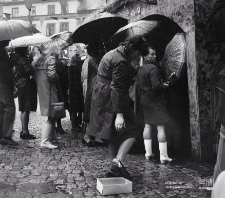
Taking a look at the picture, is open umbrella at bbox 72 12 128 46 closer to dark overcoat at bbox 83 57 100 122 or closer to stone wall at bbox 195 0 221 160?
dark overcoat at bbox 83 57 100 122

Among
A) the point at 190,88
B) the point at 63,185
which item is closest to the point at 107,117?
the point at 63,185

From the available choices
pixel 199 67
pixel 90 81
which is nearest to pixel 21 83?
pixel 90 81

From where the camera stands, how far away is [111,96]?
502 cm

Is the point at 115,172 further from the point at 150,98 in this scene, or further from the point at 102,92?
the point at 150,98

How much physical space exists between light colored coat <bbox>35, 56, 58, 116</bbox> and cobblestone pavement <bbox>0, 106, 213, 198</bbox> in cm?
88

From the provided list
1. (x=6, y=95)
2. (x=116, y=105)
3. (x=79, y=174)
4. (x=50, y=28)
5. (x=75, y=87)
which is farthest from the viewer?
(x=50, y=28)

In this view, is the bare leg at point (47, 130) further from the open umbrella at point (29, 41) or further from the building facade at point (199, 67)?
the building facade at point (199, 67)

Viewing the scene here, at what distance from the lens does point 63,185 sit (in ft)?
17.1

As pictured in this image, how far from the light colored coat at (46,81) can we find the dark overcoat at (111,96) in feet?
8.45

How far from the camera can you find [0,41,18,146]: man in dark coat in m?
8.10

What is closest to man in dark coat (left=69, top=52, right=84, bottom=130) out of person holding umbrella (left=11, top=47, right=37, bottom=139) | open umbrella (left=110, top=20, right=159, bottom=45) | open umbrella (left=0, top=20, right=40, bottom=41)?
person holding umbrella (left=11, top=47, right=37, bottom=139)

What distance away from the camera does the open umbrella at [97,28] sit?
778 centimetres

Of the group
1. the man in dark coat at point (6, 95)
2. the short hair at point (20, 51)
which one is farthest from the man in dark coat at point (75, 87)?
the man in dark coat at point (6, 95)

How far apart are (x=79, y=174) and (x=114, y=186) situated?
1174mm
